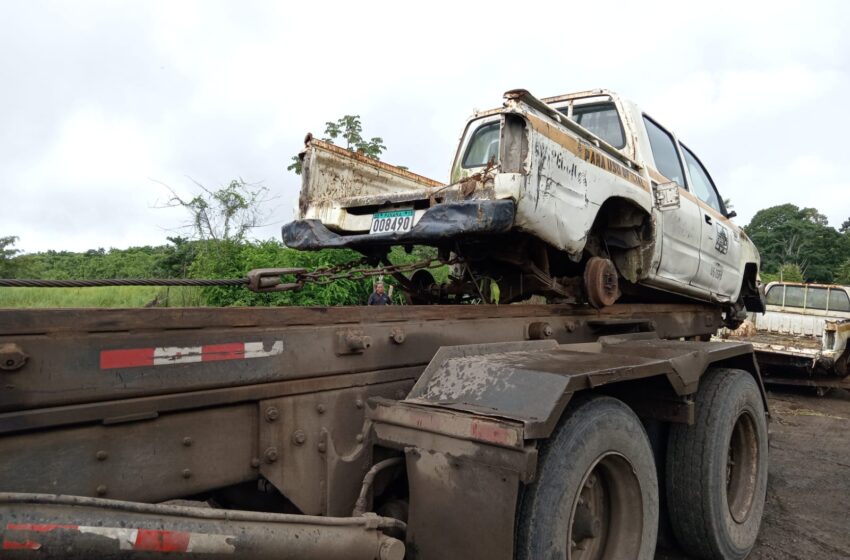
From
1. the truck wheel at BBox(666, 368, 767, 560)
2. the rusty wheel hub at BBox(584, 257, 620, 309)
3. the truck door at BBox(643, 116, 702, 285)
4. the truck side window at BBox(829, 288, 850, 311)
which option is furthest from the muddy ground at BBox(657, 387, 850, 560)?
the truck side window at BBox(829, 288, 850, 311)

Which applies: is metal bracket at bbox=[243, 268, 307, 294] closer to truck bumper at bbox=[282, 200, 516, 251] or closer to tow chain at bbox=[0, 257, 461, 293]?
tow chain at bbox=[0, 257, 461, 293]

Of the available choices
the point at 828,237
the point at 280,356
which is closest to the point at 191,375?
the point at 280,356

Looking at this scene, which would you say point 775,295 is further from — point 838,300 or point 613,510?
point 613,510

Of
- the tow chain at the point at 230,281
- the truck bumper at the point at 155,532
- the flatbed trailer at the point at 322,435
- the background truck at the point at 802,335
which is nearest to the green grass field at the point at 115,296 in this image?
the tow chain at the point at 230,281

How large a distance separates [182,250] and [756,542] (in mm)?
12053

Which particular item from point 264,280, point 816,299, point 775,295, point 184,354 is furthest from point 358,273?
point 816,299

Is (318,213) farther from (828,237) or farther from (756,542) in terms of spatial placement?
(828,237)

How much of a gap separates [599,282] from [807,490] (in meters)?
2.95

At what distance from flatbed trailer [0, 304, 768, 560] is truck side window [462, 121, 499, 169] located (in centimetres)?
195

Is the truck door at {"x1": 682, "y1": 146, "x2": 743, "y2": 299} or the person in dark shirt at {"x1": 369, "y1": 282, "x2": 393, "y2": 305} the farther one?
the person in dark shirt at {"x1": 369, "y1": 282, "x2": 393, "y2": 305}

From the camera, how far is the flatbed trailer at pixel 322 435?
5.24ft

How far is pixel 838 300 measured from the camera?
1223 centimetres

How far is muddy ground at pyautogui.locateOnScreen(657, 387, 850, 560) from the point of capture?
149 inches

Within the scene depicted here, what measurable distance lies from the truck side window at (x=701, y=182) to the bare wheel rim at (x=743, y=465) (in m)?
2.16
